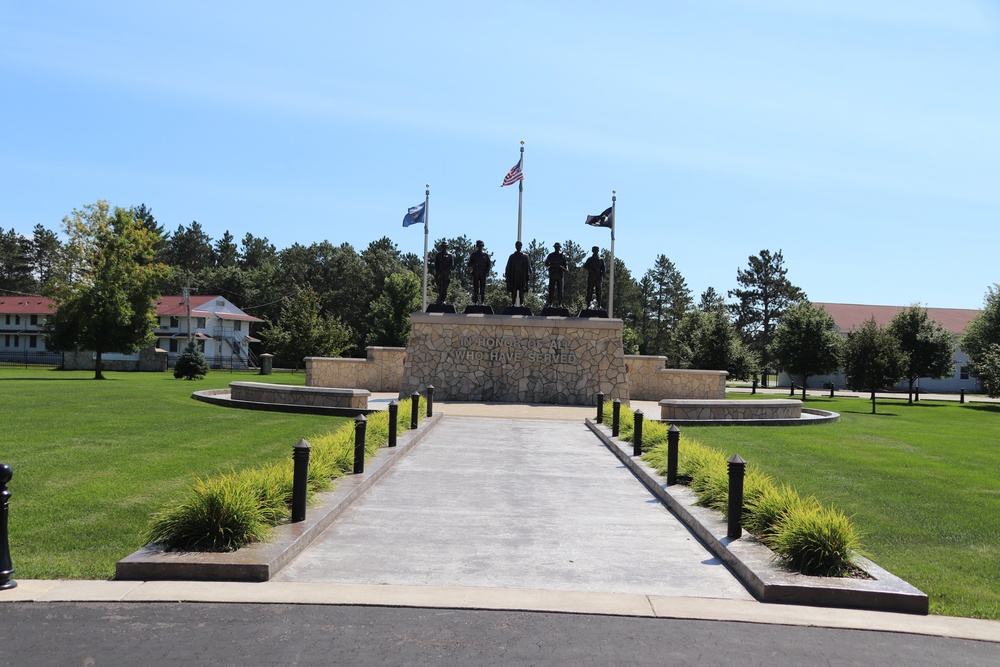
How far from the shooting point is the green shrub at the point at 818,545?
711 centimetres

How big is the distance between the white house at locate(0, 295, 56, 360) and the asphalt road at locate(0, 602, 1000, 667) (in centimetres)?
7846

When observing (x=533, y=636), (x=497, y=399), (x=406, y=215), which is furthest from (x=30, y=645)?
(x=406, y=215)

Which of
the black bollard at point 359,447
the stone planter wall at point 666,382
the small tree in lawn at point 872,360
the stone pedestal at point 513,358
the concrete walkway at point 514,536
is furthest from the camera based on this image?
the small tree in lawn at point 872,360

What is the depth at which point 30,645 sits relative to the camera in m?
5.21

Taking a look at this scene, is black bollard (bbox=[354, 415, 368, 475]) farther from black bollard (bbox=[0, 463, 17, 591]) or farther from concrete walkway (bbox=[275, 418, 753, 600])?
black bollard (bbox=[0, 463, 17, 591])

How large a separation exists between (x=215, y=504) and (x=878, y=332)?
34.5m

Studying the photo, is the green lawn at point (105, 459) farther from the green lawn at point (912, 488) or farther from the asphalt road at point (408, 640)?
the green lawn at point (912, 488)

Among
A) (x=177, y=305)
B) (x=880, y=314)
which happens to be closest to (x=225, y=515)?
(x=177, y=305)

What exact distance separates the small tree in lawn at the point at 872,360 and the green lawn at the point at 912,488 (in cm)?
1218

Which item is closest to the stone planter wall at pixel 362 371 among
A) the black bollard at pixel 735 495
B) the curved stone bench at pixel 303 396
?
the curved stone bench at pixel 303 396

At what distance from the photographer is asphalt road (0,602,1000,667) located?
16.9 feet

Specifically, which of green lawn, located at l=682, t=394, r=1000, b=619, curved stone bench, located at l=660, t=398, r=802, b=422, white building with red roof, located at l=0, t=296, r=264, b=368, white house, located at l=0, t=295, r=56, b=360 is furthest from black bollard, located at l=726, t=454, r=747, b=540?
white house, located at l=0, t=295, r=56, b=360

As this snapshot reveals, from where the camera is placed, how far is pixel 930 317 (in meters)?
74.4

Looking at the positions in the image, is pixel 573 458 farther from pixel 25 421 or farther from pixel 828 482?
pixel 25 421
